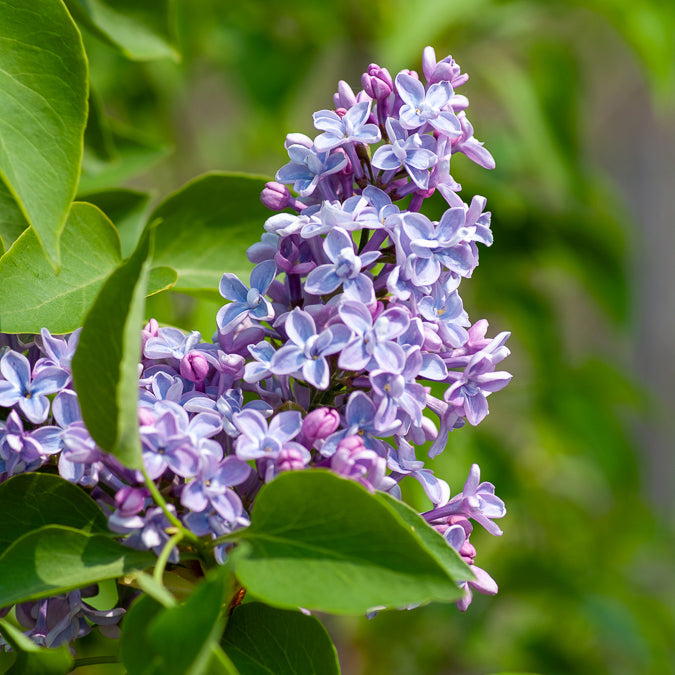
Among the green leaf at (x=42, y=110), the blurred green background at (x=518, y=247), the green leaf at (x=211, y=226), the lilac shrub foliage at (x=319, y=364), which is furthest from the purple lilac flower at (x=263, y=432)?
the blurred green background at (x=518, y=247)

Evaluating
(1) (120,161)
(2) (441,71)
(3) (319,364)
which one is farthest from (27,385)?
(1) (120,161)

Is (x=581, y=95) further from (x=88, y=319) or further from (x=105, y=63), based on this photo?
(x=88, y=319)

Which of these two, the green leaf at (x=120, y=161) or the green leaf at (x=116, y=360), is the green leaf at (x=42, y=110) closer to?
the green leaf at (x=116, y=360)

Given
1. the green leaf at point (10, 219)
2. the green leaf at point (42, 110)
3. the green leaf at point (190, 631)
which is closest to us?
the green leaf at point (190, 631)

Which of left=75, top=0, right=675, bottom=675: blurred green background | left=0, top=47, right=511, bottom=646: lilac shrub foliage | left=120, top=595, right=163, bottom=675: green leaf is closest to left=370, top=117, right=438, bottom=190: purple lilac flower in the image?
left=0, top=47, right=511, bottom=646: lilac shrub foliage

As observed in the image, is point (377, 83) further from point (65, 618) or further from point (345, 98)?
point (65, 618)

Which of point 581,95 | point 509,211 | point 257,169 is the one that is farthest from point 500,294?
point 257,169

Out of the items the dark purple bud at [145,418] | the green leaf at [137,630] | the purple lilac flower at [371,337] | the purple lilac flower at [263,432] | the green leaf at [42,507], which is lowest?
the green leaf at [42,507]
